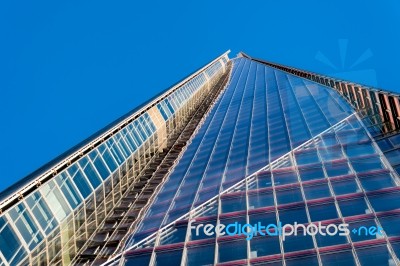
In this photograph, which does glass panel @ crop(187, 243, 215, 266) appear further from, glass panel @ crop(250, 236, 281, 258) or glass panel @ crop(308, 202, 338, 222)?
glass panel @ crop(308, 202, 338, 222)

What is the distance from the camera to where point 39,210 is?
23594 millimetres

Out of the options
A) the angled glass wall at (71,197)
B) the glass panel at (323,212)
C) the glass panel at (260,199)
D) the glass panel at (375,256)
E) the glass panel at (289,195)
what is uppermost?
the angled glass wall at (71,197)

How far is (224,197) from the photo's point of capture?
2758 centimetres

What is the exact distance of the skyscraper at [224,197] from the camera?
20453 millimetres

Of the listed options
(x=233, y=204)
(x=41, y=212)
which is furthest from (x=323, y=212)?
(x=41, y=212)

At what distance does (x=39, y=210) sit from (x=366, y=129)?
72.4 feet

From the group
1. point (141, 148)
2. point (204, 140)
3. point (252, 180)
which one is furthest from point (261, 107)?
point (252, 180)

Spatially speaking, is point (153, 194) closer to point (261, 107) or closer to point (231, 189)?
point (231, 189)

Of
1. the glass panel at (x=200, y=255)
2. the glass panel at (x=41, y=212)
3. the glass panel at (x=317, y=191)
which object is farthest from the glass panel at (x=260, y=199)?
the glass panel at (x=41, y=212)

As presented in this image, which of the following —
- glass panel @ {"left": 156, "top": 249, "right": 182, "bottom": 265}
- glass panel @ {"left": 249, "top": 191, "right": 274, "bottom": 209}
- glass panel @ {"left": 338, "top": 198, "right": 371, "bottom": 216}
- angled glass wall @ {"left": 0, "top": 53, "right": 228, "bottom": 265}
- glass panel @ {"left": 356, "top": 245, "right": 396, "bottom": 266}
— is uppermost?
angled glass wall @ {"left": 0, "top": 53, "right": 228, "bottom": 265}

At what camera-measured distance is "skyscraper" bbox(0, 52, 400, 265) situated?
67.1 feet

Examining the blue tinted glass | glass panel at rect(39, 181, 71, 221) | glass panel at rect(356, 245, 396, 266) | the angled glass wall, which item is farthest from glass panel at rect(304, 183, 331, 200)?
the blue tinted glass

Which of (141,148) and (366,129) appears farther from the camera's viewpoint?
(141,148)

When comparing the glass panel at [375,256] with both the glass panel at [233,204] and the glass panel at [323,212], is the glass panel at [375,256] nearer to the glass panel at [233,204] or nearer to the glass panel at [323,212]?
the glass panel at [323,212]
